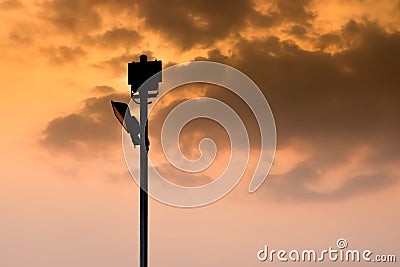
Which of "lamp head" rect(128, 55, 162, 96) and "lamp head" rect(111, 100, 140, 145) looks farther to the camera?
"lamp head" rect(111, 100, 140, 145)

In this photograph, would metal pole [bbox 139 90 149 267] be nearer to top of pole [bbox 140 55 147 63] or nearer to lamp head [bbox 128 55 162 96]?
lamp head [bbox 128 55 162 96]

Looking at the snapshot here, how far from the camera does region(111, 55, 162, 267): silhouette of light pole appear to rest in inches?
445

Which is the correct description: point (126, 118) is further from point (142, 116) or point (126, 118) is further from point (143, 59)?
point (143, 59)

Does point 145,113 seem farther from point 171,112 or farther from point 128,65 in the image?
point 171,112

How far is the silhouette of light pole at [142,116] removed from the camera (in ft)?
37.1

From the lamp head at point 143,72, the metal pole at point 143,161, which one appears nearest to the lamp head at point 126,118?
the metal pole at point 143,161

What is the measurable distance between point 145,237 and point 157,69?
2.81 meters

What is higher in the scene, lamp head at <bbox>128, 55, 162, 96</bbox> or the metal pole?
lamp head at <bbox>128, 55, 162, 96</bbox>

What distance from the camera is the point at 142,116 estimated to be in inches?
455

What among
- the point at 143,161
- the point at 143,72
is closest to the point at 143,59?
the point at 143,72

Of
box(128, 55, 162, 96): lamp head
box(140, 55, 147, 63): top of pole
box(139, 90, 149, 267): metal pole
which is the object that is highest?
box(140, 55, 147, 63): top of pole

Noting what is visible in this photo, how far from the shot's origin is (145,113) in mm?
11547

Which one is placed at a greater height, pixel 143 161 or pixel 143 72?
pixel 143 72

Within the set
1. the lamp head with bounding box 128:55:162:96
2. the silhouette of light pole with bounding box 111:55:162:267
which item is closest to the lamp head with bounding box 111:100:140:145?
the silhouette of light pole with bounding box 111:55:162:267
